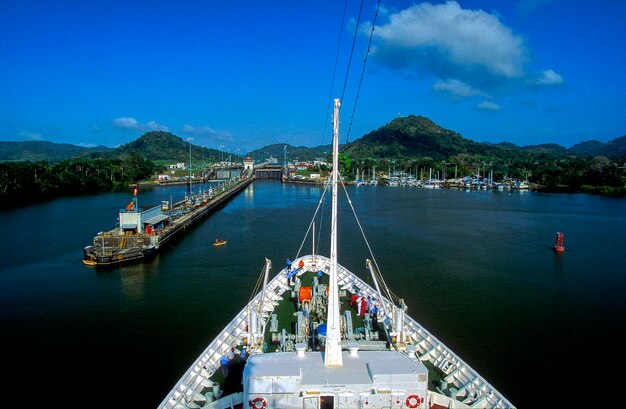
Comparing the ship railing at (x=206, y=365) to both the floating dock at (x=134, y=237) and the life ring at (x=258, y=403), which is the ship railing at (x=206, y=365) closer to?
the life ring at (x=258, y=403)

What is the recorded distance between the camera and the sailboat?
25.5ft

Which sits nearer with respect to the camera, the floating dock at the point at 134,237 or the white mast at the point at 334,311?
the white mast at the point at 334,311

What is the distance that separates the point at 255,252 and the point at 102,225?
19.9m

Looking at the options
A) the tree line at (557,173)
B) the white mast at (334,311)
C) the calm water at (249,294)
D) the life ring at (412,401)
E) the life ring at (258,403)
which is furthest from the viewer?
the tree line at (557,173)

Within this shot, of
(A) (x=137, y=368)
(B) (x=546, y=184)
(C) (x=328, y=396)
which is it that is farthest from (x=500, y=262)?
(B) (x=546, y=184)

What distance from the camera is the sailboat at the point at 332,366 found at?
25.5 ft

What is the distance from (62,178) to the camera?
Result: 266 feet

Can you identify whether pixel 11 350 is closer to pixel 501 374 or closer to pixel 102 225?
pixel 501 374


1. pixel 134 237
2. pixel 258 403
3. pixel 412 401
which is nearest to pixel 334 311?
pixel 412 401

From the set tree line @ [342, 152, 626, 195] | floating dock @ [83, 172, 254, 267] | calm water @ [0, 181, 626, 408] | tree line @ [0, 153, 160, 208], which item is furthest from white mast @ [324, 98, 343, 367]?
tree line @ [0, 153, 160, 208]

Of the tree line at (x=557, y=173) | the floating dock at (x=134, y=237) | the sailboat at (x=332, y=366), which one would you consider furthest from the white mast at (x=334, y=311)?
the tree line at (x=557, y=173)

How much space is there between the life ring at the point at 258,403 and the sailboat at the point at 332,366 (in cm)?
2

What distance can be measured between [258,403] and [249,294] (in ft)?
51.8

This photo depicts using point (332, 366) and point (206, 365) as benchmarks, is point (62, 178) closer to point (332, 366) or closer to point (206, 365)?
point (206, 365)
